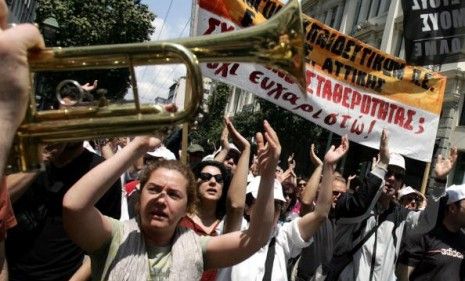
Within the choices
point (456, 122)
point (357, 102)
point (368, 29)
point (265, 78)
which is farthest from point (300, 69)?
point (368, 29)

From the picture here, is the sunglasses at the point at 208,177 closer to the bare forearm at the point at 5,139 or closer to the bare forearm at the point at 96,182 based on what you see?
the bare forearm at the point at 96,182

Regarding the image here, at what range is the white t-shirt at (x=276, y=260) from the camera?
9.93 feet

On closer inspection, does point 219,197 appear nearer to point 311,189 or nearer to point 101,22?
point 311,189

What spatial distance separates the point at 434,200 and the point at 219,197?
187cm

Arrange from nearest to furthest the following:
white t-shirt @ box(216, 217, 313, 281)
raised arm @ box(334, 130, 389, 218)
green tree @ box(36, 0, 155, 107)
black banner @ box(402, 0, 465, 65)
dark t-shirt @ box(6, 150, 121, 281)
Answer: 1. dark t-shirt @ box(6, 150, 121, 281)
2. white t-shirt @ box(216, 217, 313, 281)
3. raised arm @ box(334, 130, 389, 218)
4. black banner @ box(402, 0, 465, 65)
5. green tree @ box(36, 0, 155, 107)

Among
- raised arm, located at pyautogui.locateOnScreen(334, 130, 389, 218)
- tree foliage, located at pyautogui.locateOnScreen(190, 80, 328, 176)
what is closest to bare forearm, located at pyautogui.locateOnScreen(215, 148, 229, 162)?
raised arm, located at pyautogui.locateOnScreen(334, 130, 389, 218)

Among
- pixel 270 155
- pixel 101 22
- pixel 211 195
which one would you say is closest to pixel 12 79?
pixel 270 155

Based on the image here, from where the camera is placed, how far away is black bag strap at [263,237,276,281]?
3.14 meters

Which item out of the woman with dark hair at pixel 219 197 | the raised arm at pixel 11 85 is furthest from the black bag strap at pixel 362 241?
the raised arm at pixel 11 85

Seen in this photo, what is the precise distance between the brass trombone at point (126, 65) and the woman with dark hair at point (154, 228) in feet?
1.29

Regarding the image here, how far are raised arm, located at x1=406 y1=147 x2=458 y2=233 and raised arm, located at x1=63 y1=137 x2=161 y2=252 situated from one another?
2.77m

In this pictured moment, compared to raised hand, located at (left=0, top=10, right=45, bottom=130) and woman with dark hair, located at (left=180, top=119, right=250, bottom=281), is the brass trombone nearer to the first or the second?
raised hand, located at (left=0, top=10, right=45, bottom=130)

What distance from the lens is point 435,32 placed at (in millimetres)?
5852

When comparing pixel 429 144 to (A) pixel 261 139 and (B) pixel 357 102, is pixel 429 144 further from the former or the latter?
(A) pixel 261 139
